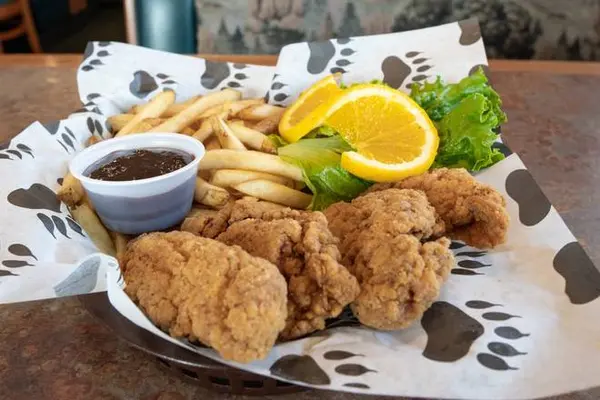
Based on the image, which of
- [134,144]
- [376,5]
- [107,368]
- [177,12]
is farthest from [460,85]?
[177,12]

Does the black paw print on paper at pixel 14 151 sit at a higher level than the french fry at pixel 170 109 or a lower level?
higher

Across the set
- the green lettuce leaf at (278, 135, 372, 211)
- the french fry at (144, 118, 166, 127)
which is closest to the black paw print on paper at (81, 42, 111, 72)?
the french fry at (144, 118, 166, 127)

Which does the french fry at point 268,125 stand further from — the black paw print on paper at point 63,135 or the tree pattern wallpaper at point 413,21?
the tree pattern wallpaper at point 413,21

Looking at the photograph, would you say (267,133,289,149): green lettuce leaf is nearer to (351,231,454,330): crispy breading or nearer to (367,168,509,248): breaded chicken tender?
(367,168,509,248): breaded chicken tender

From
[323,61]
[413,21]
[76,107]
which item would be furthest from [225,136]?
[413,21]

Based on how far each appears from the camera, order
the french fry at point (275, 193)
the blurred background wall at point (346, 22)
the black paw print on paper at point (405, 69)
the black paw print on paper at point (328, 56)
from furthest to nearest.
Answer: the blurred background wall at point (346, 22) → the black paw print on paper at point (328, 56) → the black paw print on paper at point (405, 69) → the french fry at point (275, 193)

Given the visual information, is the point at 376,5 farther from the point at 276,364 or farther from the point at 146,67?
the point at 276,364

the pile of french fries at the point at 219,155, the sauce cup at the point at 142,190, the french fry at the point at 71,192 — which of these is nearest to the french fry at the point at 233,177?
the pile of french fries at the point at 219,155
